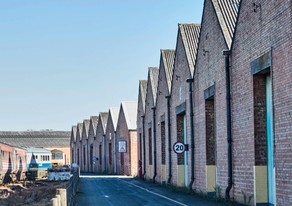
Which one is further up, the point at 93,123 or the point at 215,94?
the point at 93,123

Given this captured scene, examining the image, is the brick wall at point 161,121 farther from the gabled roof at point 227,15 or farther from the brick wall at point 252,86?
the brick wall at point 252,86

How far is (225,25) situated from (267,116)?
20.9 ft

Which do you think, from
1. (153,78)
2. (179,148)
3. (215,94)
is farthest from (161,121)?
(215,94)

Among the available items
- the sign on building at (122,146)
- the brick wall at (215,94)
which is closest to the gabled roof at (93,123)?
the sign on building at (122,146)

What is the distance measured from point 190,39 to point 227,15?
9197mm

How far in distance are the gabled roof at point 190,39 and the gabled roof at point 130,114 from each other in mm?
31807

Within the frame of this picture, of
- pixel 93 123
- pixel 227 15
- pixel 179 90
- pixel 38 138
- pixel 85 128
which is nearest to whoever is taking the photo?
pixel 227 15

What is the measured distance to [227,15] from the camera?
90.4ft

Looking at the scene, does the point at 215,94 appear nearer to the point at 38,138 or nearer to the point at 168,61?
the point at 168,61

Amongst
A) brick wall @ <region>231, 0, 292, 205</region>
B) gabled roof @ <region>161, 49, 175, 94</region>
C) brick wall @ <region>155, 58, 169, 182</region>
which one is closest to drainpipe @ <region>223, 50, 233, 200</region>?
brick wall @ <region>231, 0, 292, 205</region>

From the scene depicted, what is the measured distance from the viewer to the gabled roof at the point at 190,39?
35094mm

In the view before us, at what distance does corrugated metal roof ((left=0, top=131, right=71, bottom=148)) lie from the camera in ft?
Answer: 441

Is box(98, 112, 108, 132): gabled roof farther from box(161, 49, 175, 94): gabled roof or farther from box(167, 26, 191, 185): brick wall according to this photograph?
box(167, 26, 191, 185): brick wall

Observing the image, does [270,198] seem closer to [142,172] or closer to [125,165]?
[142,172]
